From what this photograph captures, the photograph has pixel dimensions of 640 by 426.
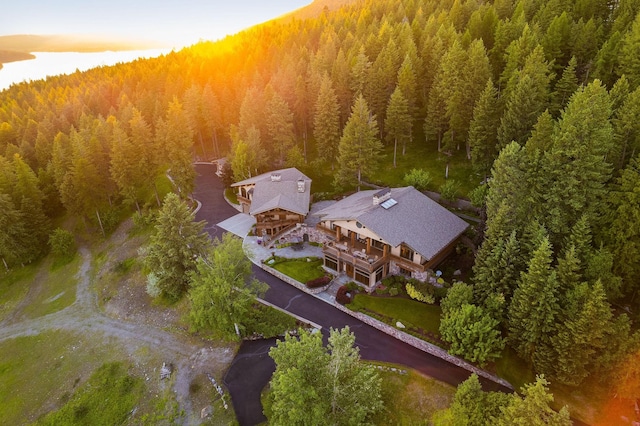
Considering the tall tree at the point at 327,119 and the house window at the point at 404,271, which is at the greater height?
the tall tree at the point at 327,119

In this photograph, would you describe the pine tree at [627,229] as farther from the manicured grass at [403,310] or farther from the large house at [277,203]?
the large house at [277,203]

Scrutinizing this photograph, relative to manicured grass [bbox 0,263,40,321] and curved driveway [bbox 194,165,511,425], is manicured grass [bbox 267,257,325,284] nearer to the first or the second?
curved driveway [bbox 194,165,511,425]

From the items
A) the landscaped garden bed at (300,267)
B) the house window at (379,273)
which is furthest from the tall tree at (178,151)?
the house window at (379,273)

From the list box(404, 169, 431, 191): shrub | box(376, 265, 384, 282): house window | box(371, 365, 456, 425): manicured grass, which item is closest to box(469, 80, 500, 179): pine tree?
box(404, 169, 431, 191): shrub

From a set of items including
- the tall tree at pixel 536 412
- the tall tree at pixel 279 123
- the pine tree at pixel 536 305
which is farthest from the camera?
the tall tree at pixel 279 123

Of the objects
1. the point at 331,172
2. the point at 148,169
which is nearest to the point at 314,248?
the point at 331,172

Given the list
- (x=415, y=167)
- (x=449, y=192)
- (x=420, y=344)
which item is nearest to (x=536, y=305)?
(x=420, y=344)

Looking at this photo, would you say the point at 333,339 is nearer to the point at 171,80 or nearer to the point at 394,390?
the point at 394,390

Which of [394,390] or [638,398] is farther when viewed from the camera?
[394,390]
